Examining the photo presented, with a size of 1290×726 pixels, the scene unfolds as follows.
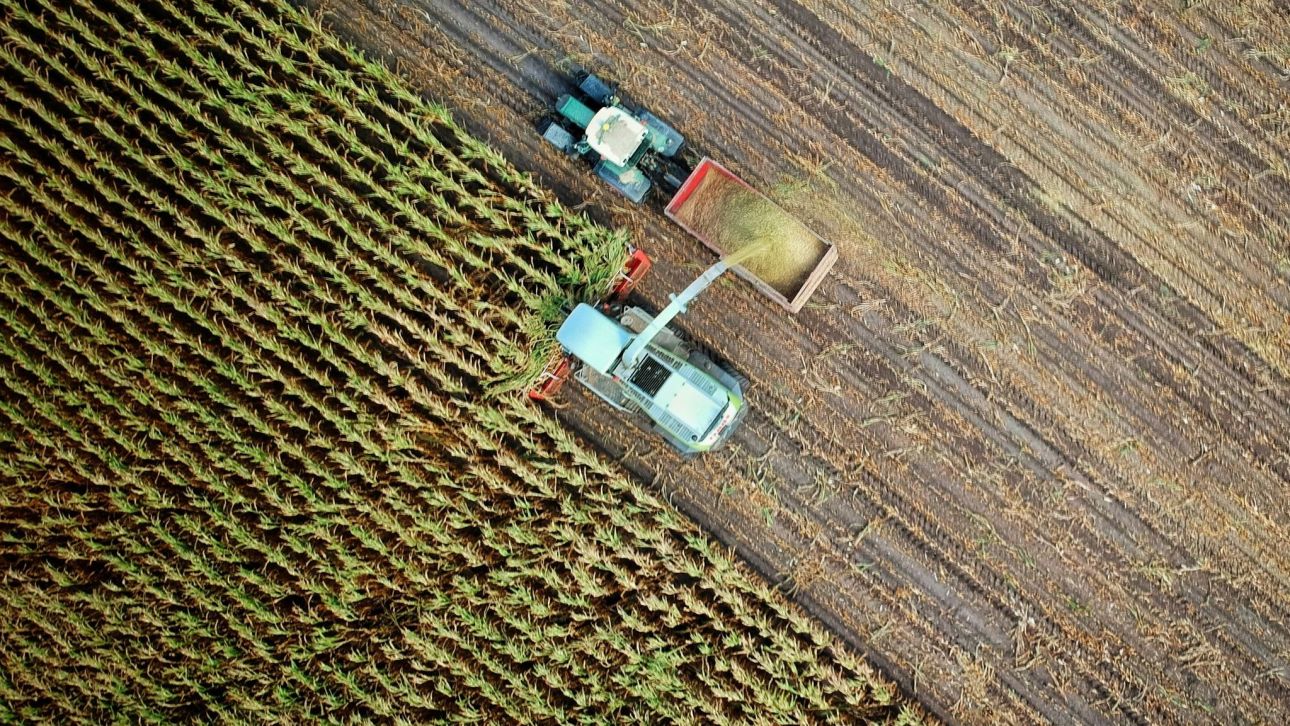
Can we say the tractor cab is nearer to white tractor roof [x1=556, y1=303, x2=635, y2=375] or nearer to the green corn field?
white tractor roof [x1=556, y1=303, x2=635, y2=375]

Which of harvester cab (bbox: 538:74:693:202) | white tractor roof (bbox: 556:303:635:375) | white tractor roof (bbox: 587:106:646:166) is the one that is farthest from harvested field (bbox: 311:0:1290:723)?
white tractor roof (bbox: 556:303:635:375)

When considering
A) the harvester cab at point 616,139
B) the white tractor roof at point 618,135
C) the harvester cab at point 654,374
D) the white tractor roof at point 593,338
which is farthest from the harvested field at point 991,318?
the white tractor roof at point 593,338

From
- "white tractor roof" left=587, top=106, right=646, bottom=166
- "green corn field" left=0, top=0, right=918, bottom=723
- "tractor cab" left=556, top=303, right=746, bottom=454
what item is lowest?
"green corn field" left=0, top=0, right=918, bottom=723

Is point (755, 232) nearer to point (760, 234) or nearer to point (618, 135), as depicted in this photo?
point (760, 234)

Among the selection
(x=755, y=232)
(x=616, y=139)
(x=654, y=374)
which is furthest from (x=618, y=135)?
(x=654, y=374)

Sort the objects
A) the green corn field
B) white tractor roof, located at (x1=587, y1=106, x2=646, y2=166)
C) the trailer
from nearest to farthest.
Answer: white tractor roof, located at (x1=587, y1=106, x2=646, y2=166), the trailer, the green corn field

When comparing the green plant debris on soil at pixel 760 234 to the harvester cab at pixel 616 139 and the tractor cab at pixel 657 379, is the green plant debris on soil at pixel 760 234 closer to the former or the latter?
the harvester cab at pixel 616 139
